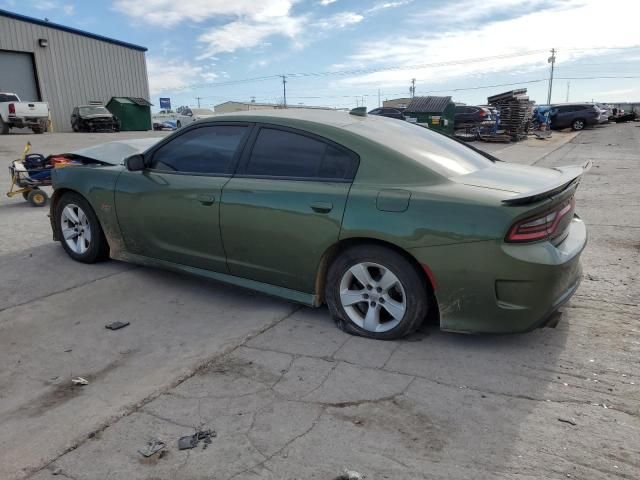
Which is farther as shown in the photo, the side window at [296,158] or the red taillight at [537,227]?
the side window at [296,158]

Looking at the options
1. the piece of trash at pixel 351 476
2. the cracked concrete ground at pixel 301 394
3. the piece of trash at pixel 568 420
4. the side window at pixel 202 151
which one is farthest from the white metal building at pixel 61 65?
the piece of trash at pixel 568 420

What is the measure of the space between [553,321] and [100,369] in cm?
292

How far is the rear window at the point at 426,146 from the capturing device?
350cm

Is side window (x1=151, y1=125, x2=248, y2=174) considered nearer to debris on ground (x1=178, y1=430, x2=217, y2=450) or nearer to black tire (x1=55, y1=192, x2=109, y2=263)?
black tire (x1=55, y1=192, x2=109, y2=263)

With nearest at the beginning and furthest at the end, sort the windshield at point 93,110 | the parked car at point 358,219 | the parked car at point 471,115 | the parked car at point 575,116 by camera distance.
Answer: the parked car at point 358,219 → the parked car at point 471,115 → the windshield at point 93,110 → the parked car at point 575,116

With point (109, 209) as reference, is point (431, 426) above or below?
below

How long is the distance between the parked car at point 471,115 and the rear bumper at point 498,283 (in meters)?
22.6

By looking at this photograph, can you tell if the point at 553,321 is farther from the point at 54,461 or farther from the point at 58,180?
the point at 58,180

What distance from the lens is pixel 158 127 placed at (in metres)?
39.2

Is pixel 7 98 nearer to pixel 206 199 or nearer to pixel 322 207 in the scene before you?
pixel 206 199

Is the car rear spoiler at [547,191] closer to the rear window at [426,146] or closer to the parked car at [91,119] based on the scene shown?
the rear window at [426,146]

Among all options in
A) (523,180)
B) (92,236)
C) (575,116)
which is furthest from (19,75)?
(575,116)

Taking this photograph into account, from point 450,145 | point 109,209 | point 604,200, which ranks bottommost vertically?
point 604,200

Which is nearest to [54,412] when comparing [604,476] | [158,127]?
[604,476]
